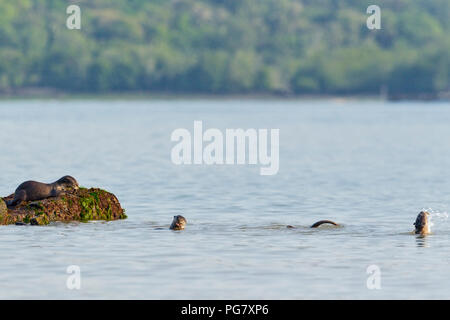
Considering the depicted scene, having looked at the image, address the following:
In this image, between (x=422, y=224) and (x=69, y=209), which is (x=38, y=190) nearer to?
(x=69, y=209)

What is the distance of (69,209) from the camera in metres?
29.5

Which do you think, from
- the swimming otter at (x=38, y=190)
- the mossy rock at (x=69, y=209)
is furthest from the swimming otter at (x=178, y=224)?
the swimming otter at (x=38, y=190)

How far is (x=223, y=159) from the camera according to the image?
6425 cm

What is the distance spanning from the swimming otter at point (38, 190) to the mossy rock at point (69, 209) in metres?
0.13

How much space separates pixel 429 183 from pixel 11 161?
21931 mm

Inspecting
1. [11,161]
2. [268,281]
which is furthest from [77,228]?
[11,161]

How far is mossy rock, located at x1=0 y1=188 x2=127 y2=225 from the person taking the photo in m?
28.7

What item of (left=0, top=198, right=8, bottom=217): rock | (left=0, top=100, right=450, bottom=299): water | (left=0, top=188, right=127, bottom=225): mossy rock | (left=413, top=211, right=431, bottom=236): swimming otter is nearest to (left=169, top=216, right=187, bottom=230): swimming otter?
(left=0, top=100, right=450, bottom=299): water

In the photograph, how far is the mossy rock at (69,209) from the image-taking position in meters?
28.7

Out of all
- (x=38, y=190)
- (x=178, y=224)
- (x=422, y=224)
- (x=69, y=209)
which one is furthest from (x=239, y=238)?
(x=38, y=190)

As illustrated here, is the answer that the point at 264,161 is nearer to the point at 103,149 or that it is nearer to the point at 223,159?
the point at 223,159

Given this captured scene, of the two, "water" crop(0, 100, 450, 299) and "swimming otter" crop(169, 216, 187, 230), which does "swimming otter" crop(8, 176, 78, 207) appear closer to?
"water" crop(0, 100, 450, 299)

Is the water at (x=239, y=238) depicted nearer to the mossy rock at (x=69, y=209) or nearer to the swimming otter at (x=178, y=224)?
the swimming otter at (x=178, y=224)

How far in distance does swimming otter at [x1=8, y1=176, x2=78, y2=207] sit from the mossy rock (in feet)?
0.43
